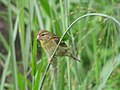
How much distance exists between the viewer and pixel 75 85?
231cm

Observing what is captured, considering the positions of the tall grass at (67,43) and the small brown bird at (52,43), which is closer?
the tall grass at (67,43)

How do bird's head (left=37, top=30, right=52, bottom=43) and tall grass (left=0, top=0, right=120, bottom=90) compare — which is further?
bird's head (left=37, top=30, right=52, bottom=43)

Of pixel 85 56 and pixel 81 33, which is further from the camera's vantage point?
pixel 85 56

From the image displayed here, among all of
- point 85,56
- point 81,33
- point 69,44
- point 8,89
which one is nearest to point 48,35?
point 69,44

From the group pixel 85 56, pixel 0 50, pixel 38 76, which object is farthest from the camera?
pixel 0 50

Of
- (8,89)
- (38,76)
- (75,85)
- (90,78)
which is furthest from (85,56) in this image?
(38,76)

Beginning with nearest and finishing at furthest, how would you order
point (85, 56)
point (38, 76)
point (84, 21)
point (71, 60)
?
point (38, 76) < point (71, 60) < point (84, 21) < point (85, 56)

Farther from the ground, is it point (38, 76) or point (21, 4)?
point (21, 4)

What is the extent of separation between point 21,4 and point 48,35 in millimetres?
192

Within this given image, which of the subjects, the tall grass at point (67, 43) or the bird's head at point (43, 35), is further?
the bird's head at point (43, 35)

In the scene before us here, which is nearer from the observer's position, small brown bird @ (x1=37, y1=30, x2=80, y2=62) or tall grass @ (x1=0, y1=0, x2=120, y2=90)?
tall grass @ (x1=0, y1=0, x2=120, y2=90)

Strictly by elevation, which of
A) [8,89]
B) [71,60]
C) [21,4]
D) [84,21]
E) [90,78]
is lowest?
[8,89]

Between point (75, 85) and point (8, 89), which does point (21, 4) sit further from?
point (8, 89)

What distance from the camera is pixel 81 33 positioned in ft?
7.47
